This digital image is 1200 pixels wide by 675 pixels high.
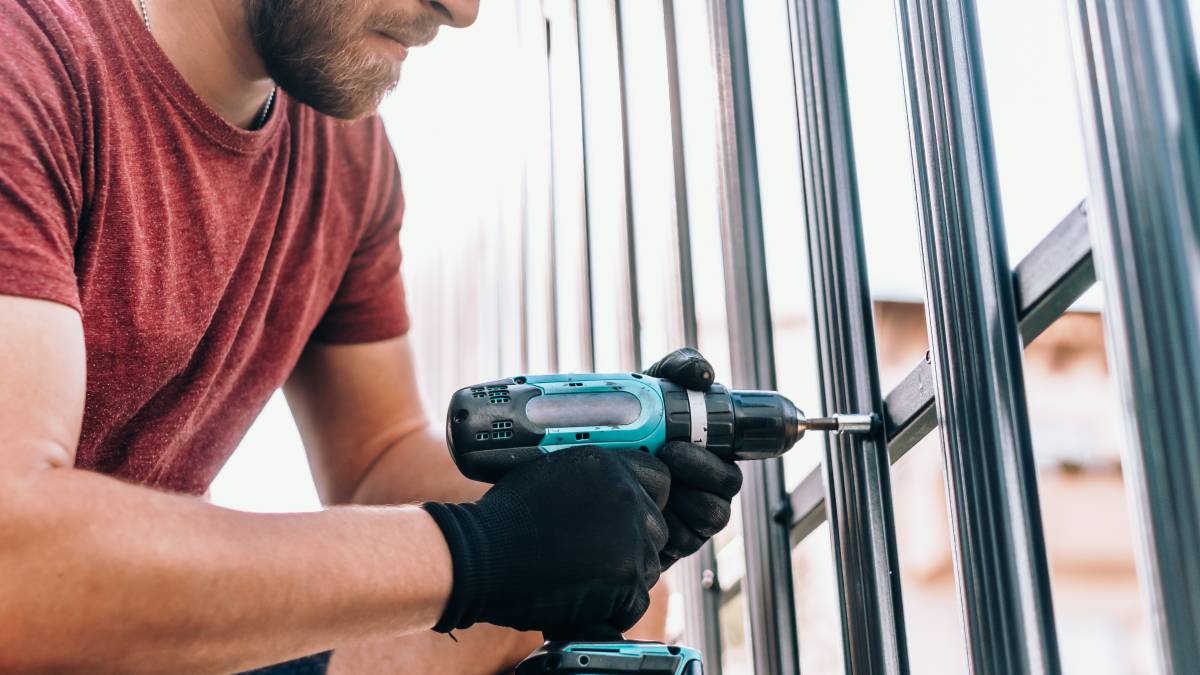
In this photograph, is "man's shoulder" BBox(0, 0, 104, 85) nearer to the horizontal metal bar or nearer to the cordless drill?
the cordless drill

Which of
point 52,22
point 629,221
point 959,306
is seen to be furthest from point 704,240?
point 52,22

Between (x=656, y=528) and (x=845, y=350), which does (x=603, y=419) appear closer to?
(x=656, y=528)

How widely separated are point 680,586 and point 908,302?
0.68 metres

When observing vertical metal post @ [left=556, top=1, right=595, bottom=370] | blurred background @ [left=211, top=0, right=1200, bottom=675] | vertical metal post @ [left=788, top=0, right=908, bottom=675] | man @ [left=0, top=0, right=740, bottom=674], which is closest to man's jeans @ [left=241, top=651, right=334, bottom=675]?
man @ [left=0, top=0, right=740, bottom=674]

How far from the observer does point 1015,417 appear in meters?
0.81

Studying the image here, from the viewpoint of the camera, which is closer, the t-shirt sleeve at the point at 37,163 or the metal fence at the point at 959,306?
the metal fence at the point at 959,306

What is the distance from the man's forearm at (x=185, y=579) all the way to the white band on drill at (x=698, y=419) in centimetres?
26

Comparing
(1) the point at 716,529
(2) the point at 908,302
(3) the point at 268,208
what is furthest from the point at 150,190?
(2) the point at 908,302

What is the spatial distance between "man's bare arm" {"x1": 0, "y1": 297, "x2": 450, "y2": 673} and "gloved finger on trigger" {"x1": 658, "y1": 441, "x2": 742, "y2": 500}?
23 centimetres

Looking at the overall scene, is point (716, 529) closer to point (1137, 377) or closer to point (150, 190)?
point (1137, 377)

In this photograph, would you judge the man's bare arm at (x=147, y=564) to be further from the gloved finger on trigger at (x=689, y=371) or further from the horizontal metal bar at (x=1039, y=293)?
the horizontal metal bar at (x=1039, y=293)

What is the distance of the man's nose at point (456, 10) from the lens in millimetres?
1156

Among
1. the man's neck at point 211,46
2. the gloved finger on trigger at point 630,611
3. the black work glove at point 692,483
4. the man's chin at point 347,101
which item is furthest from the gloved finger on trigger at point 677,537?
the man's neck at point 211,46

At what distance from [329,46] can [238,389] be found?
0.49 m
